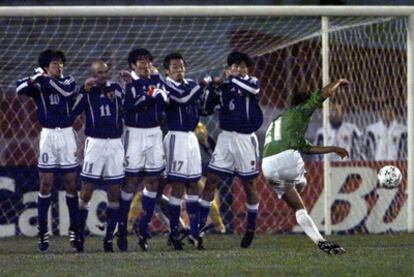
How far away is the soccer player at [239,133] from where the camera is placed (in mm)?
14680

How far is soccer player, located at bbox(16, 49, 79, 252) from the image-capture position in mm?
14008

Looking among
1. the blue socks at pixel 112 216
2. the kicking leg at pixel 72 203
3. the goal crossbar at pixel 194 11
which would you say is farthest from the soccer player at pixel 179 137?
the goal crossbar at pixel 194 11

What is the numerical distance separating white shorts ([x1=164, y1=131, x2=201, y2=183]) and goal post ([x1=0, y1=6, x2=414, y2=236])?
203 cm

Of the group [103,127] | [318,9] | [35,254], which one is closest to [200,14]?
[318,9]

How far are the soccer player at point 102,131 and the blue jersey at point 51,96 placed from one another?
13 cm

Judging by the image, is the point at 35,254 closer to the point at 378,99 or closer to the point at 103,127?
the point at 103,127

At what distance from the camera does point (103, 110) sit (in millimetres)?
13984

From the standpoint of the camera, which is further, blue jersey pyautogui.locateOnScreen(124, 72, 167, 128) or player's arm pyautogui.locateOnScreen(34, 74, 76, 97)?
blue jersey pyautogui.locateOnScreen(124, 72, 167, 128)

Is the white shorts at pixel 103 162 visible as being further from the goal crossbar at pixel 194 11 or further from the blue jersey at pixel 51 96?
the goal crossbar at pixel 194 11

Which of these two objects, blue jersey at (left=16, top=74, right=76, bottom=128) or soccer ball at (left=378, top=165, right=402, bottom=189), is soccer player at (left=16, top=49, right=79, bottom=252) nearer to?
blue jersey at (left=16, top=74, right=76, bottom=128)

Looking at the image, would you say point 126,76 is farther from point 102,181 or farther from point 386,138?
point 386,138

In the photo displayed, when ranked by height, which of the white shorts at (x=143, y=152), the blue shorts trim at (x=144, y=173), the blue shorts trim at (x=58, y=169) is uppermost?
the white shorts at (x=143, y=152)

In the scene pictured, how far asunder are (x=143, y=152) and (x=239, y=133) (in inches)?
44.8

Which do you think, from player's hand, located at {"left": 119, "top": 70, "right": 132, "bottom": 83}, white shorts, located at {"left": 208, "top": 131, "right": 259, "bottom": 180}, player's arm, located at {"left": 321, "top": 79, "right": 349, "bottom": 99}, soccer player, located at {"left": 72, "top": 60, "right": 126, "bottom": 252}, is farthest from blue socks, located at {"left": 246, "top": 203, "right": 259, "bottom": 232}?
player's arm, located at {"left": 321, "top": 79, "right": 349, "bottom": 99}
